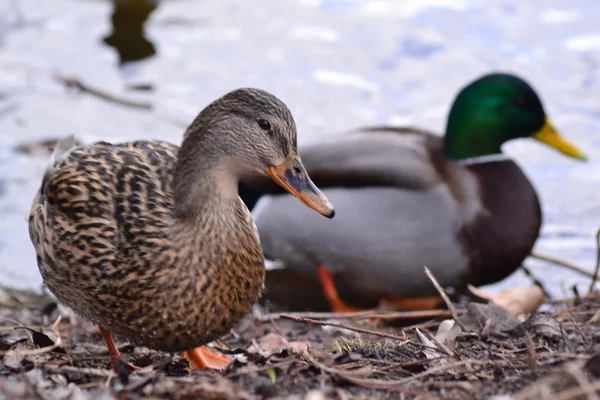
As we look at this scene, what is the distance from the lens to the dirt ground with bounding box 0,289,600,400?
8.75 ft

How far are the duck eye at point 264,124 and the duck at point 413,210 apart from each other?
105 inches

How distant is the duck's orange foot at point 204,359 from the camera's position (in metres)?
3.67

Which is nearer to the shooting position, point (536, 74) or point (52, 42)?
point (536, 74)

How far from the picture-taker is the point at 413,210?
574 centimetres

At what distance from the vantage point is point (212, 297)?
10.6 ft

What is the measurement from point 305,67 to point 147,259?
18.1 feet

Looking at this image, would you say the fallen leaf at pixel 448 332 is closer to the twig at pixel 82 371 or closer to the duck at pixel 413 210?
the twig at pixel 82 371

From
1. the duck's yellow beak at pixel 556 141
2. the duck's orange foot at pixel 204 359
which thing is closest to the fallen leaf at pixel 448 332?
the duck's orange foot at pixel 204 359

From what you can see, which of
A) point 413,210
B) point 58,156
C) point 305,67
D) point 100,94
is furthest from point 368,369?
point 305,67

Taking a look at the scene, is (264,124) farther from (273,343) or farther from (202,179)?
(273,343)

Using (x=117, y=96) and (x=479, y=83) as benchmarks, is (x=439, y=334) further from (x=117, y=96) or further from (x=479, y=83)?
(x=117, y=96)

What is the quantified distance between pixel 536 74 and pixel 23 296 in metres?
4.82

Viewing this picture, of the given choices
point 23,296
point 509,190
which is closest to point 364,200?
point 509,190

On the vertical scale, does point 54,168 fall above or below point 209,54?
above
